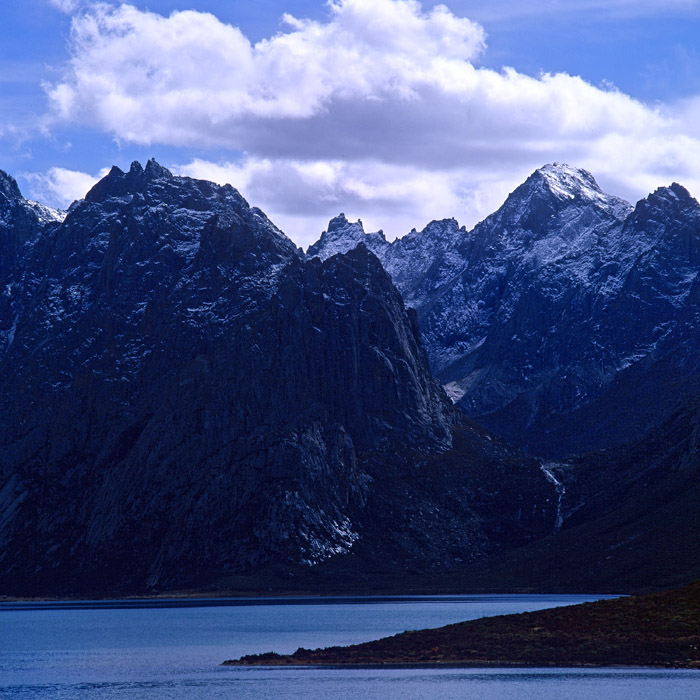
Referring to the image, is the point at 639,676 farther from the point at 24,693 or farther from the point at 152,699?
the point at 24,693

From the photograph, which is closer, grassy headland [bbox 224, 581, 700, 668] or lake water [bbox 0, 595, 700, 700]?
lake water [bbox 0, 595, 700, 700]

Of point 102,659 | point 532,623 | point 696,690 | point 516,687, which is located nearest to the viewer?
point 696,690

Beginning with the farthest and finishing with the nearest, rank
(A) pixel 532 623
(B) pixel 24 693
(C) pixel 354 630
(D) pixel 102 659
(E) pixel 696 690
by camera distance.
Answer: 1. (C) pixel 354 630
2. (D) pixel 102 659
3. (A) pixel 532 623
4. (B) pixel 24 693
5. (E) pixel 696 690

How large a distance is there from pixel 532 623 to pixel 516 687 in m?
28.3

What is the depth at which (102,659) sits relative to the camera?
164 meters

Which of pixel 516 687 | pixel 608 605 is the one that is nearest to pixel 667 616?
pixel 608 605

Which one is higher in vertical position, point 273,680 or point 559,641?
point 559,641

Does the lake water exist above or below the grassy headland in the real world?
below

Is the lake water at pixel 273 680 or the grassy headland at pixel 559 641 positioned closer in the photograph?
the lake water at pixel 273 680

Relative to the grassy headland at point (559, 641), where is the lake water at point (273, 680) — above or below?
below

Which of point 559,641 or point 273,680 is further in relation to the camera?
point 559,641

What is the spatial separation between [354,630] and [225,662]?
154 ft

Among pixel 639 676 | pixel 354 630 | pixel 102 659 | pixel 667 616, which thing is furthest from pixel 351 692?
pixel 354 630

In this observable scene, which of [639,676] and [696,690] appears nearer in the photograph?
[696,690]
